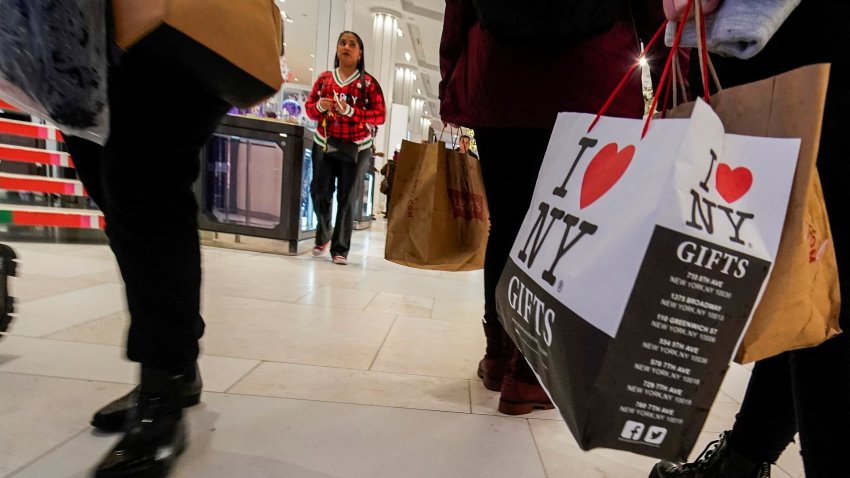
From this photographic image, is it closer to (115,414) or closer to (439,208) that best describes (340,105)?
(439,208)

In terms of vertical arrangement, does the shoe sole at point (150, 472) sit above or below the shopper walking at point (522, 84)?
below

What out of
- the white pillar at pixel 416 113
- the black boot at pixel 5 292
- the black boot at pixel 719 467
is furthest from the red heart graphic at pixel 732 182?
the white pillar at pixel 416 113

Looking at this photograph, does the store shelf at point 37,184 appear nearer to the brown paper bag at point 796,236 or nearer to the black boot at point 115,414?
the black boot at point 115,414

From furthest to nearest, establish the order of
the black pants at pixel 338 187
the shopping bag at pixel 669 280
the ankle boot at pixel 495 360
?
the black pants at pixel 338 187 → the ankle boot at pixel 495 360 → the shopping bag at pixel 669 280

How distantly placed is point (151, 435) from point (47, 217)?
8.73ft

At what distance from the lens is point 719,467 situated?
0.69 meters

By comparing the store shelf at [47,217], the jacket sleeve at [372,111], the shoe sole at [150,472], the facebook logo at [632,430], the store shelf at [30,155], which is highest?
the jacket sleeve at [372,111]

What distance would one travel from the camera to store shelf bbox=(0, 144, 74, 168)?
2.66 meters

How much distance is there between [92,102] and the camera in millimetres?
546

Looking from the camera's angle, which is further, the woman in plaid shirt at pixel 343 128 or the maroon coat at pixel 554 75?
the woman in plaid shirt at pixel 343 128

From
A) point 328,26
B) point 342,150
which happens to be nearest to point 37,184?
point 342,150

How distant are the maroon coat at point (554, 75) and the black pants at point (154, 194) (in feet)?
1.79

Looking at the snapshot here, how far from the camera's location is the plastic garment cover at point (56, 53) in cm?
51

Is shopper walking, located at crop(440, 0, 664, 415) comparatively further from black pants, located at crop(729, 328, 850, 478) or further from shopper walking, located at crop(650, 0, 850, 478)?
black pants, located at crop(729, 328, 850, 478)
